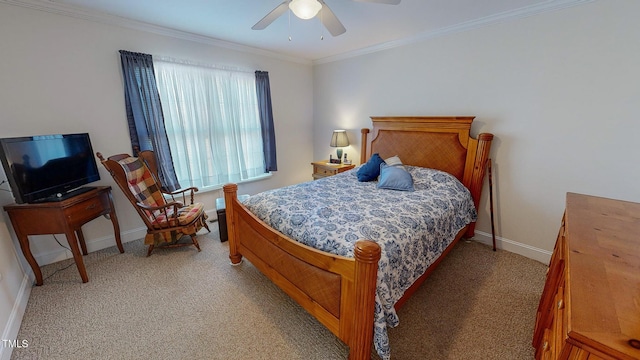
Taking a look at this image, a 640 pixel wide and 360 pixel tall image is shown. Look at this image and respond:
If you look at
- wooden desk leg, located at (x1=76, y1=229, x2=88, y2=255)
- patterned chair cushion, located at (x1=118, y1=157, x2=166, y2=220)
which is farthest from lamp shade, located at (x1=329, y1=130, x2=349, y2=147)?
wooden desk leg, located at (x1=76, y1=229, x2=88, y2=255)

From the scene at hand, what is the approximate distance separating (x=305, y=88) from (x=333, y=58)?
0.72 metres

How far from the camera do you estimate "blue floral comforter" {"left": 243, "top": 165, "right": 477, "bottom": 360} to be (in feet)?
4.90

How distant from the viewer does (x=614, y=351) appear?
23.1 inches

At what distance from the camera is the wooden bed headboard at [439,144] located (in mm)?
2678

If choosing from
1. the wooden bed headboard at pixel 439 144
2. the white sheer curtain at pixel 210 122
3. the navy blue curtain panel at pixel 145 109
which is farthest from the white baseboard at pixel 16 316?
the wooden bed headboard at pixel 439 144

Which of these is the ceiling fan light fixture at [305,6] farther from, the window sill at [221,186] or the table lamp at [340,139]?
the window sill at [221,186]

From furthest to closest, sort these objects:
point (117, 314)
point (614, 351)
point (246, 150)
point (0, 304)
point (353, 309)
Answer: point (246, 150) < point (117, 314) < point (0, 304) < point (353, 309) < point (614, 351)

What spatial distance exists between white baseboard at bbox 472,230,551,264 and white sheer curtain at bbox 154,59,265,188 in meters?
3.32

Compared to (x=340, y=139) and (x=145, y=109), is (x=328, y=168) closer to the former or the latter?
(x=340, y=139)

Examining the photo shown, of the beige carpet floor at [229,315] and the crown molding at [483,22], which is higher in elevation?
the crown molding at [483,22]

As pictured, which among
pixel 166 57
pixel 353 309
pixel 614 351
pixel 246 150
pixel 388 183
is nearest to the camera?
pixel 614 351

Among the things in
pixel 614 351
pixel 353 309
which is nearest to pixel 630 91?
pixel 614 351

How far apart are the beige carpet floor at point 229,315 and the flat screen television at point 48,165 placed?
2.66 feet

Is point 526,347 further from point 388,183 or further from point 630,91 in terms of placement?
point 630,91
